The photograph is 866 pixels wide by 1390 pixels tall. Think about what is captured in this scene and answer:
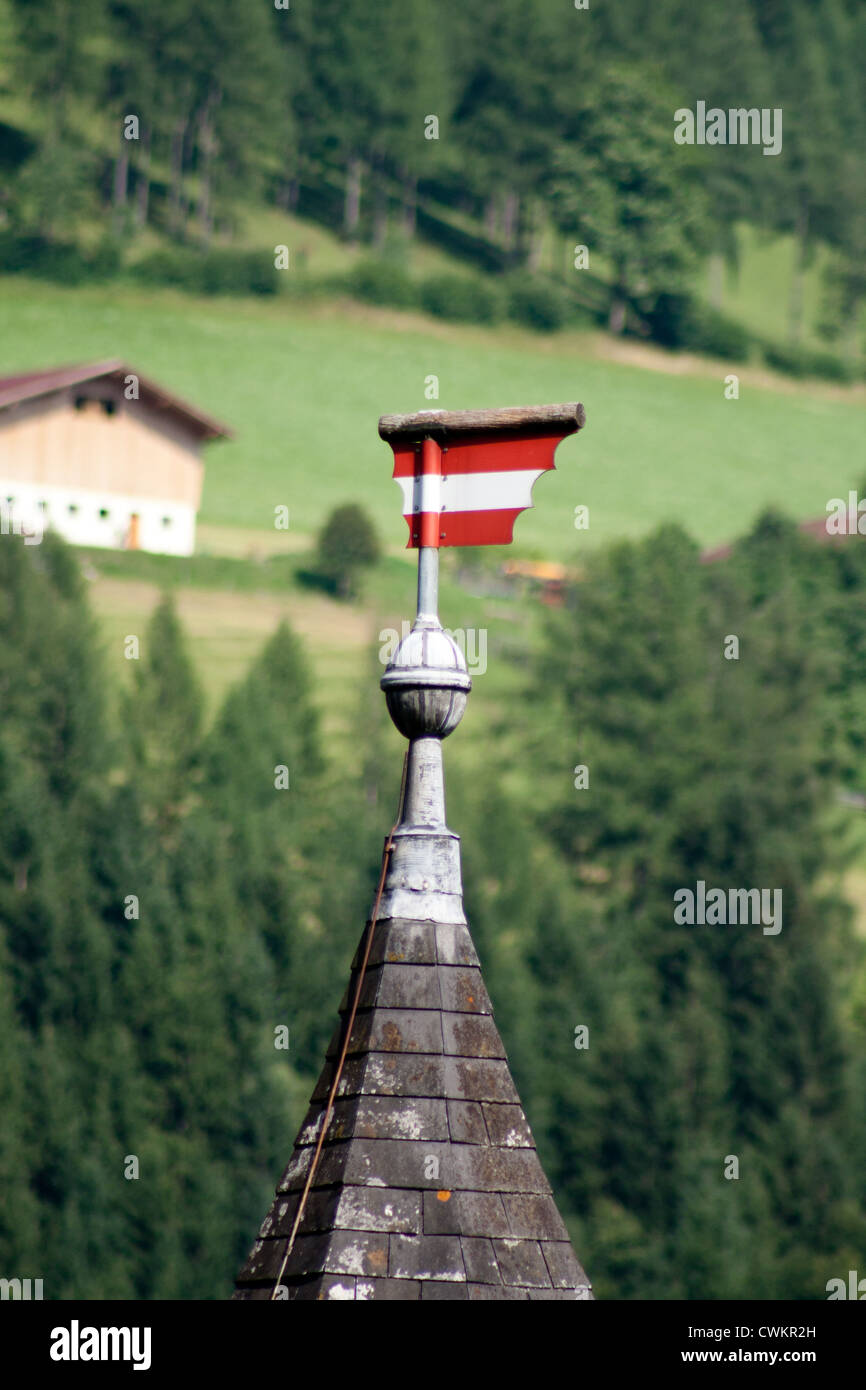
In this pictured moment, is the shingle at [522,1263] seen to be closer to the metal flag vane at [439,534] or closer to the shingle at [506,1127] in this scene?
the shingle at [506,1127]

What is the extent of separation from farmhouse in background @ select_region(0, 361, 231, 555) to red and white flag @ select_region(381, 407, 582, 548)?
66098 mm

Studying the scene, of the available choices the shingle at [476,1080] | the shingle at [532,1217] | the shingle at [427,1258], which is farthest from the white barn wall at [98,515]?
the shingle at [427,1258]

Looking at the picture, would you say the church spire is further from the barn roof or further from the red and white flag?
the barn roof

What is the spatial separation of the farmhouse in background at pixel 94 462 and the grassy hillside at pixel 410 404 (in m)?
3.98

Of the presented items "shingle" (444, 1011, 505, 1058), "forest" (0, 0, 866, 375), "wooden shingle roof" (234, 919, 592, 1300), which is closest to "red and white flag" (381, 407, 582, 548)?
"wooden shingle roof" (234, 919, 592, 1300)

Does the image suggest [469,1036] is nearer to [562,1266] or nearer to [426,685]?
[562,1266]

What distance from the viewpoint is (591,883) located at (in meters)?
66.1

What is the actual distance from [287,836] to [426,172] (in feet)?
246

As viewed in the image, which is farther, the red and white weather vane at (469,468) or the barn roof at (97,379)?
the barn roof at (97,379)

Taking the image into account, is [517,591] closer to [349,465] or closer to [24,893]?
[349,465]

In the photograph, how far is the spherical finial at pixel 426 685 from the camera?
24.9ft

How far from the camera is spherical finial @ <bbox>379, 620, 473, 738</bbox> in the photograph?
7.59 m

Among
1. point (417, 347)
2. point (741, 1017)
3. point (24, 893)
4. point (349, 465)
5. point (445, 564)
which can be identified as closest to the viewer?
point (24, 893)

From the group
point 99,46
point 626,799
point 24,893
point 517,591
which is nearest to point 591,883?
point 626,799
